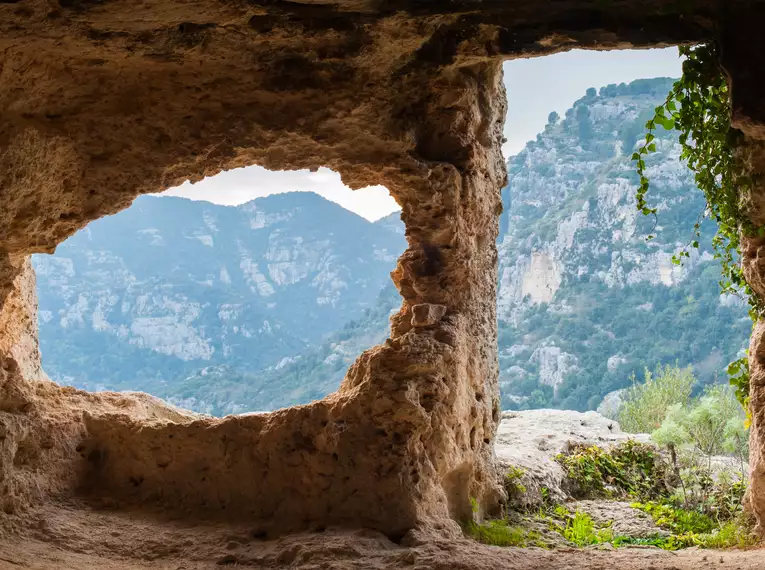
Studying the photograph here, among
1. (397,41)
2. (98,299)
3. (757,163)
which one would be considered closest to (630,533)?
(757,163)

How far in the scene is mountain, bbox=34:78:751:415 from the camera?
36375 mm

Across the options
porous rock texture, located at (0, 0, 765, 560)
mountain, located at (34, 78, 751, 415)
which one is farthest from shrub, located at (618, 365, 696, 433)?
porous rock texture, located at (0, 0, 765, 560)

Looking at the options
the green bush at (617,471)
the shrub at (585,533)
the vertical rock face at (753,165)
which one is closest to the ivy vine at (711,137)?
the vertical rock face at (753,165)

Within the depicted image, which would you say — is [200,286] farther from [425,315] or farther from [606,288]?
[425,315]

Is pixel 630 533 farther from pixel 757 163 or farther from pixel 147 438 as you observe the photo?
pixel 147 438

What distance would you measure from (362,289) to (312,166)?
41.9 meters

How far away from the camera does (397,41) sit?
14.9 feet

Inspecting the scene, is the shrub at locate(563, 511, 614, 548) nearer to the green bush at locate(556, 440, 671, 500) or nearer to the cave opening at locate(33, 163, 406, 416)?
the green bush at locate(556, 440, 671, 500)

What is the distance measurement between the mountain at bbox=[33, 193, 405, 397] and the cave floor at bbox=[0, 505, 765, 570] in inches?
1430

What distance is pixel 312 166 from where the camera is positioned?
217 inches

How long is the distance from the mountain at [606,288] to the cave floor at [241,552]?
31.4 metres

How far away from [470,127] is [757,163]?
6.85 feet

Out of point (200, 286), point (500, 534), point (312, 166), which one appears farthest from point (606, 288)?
point (312, 166)

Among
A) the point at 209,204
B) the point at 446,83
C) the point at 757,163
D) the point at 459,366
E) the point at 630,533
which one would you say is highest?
the point at 209,204
